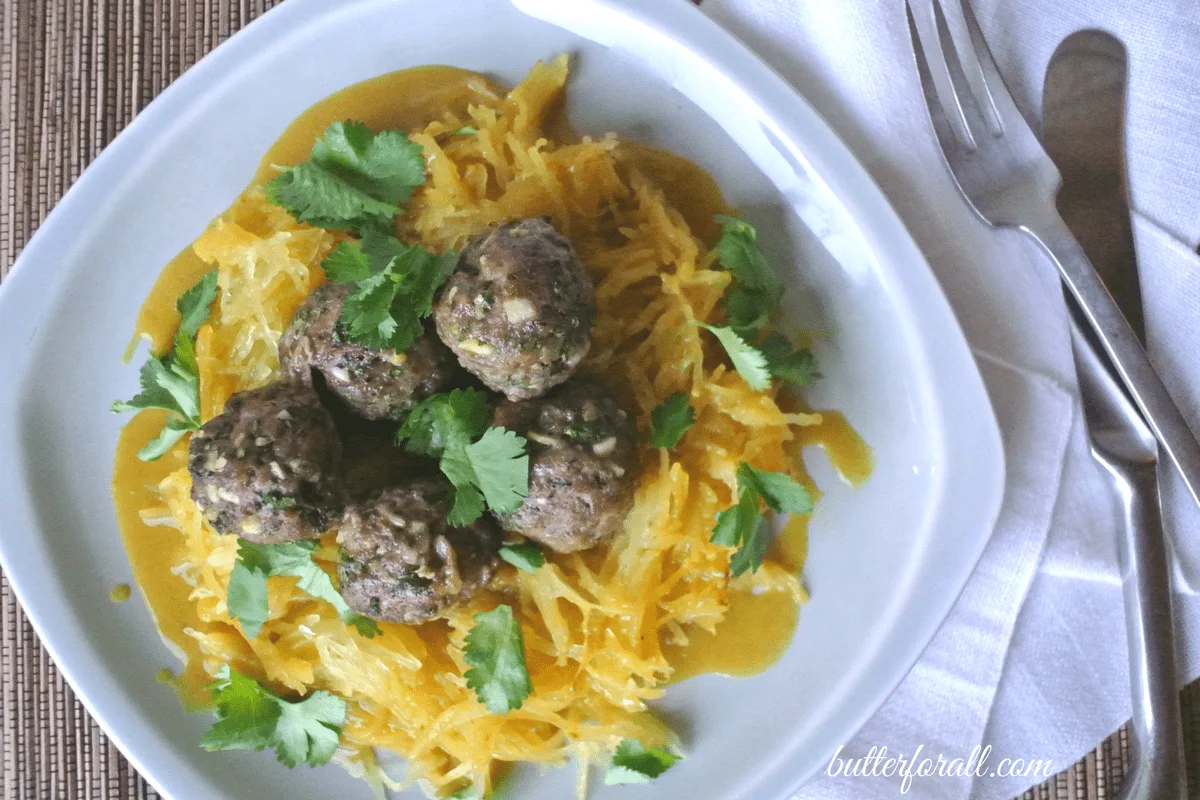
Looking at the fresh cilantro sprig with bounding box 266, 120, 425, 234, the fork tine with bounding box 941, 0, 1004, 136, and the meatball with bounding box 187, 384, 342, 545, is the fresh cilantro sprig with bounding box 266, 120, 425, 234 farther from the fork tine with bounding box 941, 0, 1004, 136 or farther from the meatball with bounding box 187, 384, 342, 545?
the fork tine with bounding box 941, 0, 1004, 136

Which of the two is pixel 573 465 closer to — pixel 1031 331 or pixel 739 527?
pixel 739 527

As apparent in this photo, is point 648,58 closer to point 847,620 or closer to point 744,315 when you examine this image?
point 744,315

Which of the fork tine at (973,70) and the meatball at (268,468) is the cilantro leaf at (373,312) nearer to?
the meatball at (268,468)

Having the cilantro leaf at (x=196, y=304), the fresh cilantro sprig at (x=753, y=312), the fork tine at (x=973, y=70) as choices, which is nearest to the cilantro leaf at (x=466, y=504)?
the fresh cilantro sprig at (x=753, y=312)

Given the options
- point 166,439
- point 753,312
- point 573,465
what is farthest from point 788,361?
point 166,439

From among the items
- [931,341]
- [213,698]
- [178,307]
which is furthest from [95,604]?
[931,341]

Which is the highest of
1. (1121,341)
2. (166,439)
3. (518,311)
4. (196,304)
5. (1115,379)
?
(1121,341)
